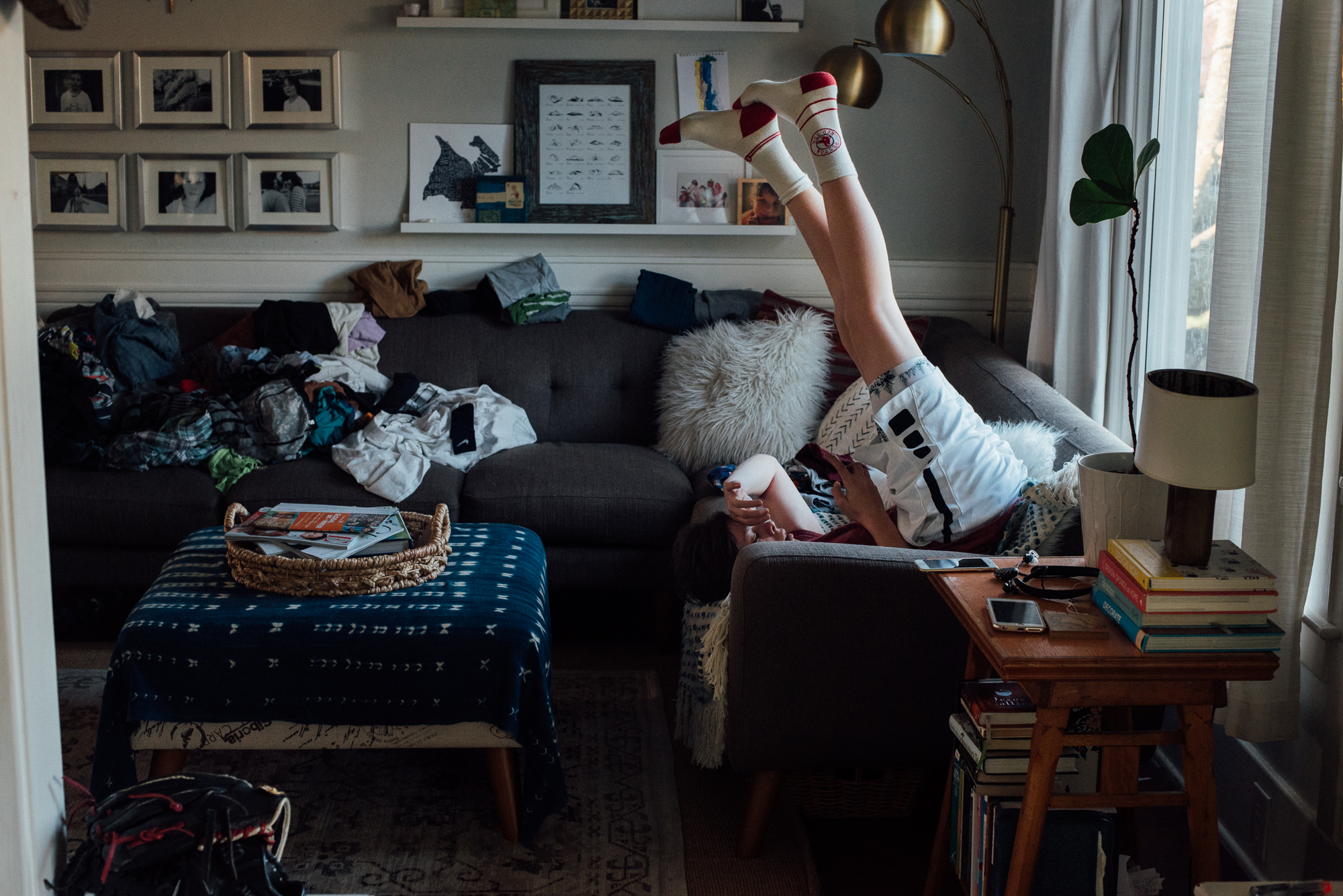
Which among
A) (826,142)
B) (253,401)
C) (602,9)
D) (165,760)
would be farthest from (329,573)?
(602,9)

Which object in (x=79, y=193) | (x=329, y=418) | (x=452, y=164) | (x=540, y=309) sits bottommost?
(x=329, y=418)

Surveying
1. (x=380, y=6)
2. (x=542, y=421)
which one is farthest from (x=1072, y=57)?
(x=380, y=6)

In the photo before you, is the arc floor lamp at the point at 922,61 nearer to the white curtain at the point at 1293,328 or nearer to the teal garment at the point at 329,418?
the white curtain at the point at 1293,328

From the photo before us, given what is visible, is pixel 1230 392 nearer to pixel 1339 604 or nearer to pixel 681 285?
pixel 1339 604

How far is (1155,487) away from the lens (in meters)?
1.47

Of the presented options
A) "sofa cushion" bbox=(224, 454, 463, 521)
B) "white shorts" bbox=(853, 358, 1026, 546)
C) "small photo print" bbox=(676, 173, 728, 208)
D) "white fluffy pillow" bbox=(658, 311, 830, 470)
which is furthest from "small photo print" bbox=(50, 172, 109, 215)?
"white shorts" bbox=(853, 358, 1026, 546)

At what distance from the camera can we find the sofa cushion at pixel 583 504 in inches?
108

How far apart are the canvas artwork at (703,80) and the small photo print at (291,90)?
122 centimetres

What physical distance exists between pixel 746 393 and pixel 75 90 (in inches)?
99.1

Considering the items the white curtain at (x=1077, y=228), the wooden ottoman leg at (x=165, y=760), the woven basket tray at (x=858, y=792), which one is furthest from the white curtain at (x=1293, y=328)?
the wooden ottoman leg at (x=165, y=760)

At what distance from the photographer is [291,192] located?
3.50 metres

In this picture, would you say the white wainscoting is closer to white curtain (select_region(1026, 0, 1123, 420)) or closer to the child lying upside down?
white curtain (select_region(1026, 0, 1123, 420))

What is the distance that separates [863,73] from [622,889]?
2.49m

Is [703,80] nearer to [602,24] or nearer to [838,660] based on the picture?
[602,24]
